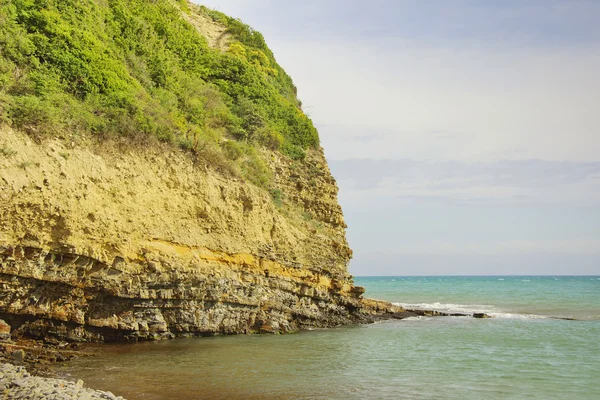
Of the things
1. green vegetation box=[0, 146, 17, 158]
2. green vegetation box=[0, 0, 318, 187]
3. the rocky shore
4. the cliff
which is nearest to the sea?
the rocky shore

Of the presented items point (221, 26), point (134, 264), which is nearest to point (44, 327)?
point (134, 264)

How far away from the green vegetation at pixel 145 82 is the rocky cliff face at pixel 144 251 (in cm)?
105

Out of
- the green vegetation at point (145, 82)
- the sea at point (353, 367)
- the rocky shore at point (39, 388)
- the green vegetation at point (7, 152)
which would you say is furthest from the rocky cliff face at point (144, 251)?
the rocky shore at point (39, 388)

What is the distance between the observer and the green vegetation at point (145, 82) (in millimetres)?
16547

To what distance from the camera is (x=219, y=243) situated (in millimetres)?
19703

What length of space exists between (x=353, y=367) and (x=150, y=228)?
7.96m

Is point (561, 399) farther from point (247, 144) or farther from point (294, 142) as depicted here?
point (294, 142)

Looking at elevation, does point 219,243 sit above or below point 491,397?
above

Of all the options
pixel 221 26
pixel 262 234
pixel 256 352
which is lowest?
pixel 256 352

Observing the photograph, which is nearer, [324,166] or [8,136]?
[8,136]

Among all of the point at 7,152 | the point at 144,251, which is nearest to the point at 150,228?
the point at 144,251

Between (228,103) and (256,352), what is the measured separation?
50.9 feet

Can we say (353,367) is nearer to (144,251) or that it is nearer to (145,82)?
(144,251)

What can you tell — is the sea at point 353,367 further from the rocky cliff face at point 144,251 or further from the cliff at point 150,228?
the cliff at point 150,228
